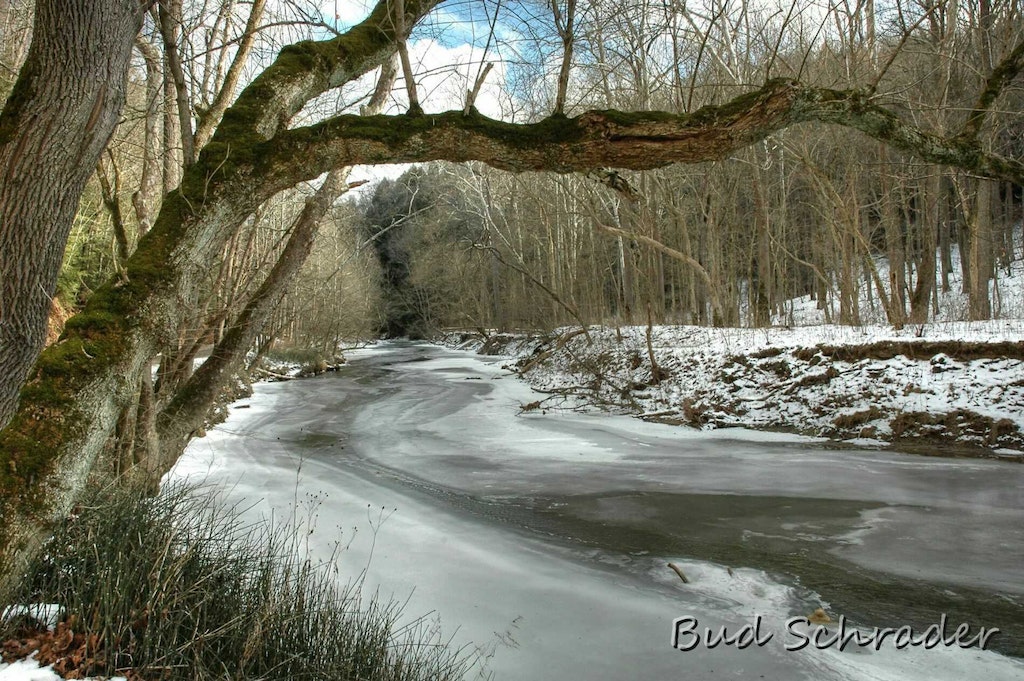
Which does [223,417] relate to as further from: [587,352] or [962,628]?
[962,628]

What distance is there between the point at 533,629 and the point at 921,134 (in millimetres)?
4087

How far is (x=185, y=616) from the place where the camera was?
313 cm

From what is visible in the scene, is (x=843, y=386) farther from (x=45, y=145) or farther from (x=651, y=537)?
(x=45, y=145)

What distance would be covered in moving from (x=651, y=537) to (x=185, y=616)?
4.08 m

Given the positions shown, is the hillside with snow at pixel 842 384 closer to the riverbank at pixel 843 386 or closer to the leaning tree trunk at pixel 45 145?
the riverbank at pixel 843 386

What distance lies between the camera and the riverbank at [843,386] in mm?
8797

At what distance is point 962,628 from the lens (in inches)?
159

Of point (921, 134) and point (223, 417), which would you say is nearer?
point (921, 134)

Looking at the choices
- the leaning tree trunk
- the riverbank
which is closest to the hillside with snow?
the riverbank

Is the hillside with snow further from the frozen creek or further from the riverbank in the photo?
the frozen creek

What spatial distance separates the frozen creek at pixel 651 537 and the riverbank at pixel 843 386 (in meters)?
0.77

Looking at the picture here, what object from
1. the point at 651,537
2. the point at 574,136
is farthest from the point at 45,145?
the point at 651,537

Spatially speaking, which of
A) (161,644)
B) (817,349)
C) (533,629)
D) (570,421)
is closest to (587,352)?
(570,421)

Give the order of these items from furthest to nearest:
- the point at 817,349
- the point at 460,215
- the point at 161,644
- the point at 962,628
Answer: the point at 460,215 < the point at 817,349 < the point at 962,628 < the point at 161,644
